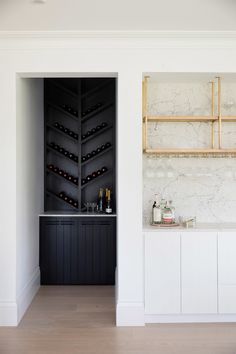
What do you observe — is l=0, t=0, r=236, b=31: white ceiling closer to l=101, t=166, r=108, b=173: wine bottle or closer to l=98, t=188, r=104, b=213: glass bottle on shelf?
l=101, t=166, r=108, b=173: wine bottle

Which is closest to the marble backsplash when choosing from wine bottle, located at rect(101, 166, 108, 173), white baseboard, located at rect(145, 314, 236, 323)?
white baseboard, located at rect(145, 314, 236, 323)

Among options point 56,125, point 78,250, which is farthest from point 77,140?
point 78,250

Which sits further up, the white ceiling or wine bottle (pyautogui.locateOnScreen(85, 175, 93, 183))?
the white ceiling

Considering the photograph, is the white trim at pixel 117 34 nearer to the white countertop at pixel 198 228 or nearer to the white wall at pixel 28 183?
the white wall at pixel 28 183

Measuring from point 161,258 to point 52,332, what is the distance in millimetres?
1231

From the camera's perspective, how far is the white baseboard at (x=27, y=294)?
435cm

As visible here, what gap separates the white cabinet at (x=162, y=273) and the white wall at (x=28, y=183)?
1291 mm

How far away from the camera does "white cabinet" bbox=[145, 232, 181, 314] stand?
167 inches

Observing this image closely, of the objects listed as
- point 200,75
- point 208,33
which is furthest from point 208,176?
point 208,33

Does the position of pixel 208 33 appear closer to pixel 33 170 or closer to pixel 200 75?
pixel 200 75

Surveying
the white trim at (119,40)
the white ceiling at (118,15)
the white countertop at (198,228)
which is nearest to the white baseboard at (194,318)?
the white countertop at (198,228)

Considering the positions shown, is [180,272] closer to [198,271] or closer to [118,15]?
[198,271]

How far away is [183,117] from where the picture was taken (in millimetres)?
4371

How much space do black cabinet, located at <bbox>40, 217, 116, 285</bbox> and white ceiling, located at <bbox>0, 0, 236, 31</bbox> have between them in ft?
8.38
